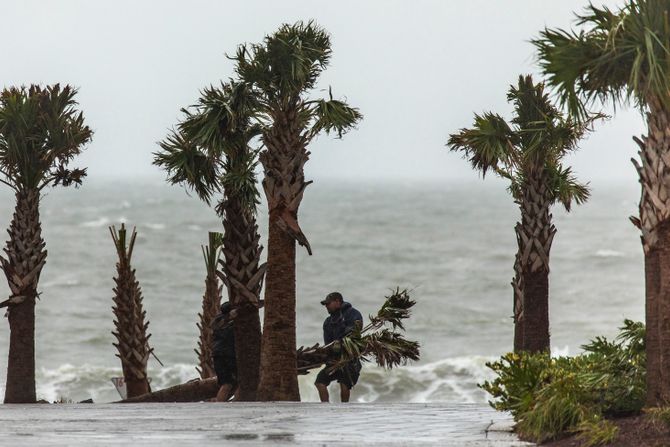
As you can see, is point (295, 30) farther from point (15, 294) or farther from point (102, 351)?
point (102, 351)

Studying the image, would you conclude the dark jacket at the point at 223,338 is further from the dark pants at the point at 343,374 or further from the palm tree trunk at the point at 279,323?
the dark pants at the point at 343,374

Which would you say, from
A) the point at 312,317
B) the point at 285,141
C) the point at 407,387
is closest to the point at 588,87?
the point at 285,141

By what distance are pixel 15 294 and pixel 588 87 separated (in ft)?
39.5

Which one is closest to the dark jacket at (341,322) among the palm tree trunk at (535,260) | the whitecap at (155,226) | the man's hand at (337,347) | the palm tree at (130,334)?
the man's hand at (337,347)

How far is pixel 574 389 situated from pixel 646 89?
3101 mm

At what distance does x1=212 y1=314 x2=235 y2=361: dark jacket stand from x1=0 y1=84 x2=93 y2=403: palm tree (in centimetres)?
326

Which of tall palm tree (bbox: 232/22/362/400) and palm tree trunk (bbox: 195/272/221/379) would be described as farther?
palm tree trunk (bbox: 195/272/221/379)

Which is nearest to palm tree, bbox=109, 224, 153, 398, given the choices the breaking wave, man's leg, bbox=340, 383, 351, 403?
man's leg, bbox=340, 383, 351, 403

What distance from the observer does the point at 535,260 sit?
73.5 feet

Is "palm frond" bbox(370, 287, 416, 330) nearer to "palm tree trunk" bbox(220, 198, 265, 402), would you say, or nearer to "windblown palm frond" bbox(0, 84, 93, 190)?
"palm tree trunk" bbox(220, 198, 265, 402)

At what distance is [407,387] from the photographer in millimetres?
51344

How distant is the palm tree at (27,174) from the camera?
21938 mm

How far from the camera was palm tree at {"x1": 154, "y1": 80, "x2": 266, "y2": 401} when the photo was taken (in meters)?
20.5

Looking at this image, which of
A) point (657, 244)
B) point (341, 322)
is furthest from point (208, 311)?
point (657, 244)
